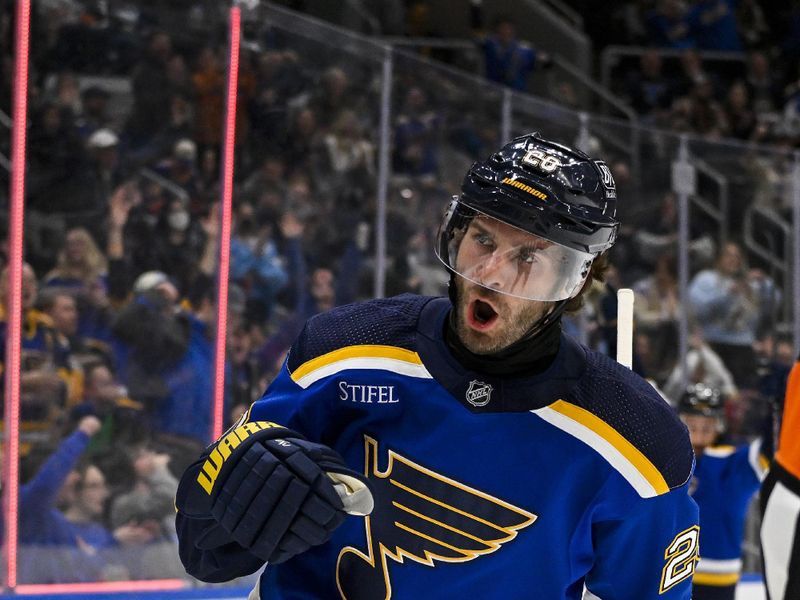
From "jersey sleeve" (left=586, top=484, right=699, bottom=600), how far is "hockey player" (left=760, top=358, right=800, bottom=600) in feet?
3.06

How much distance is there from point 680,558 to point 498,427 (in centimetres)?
30

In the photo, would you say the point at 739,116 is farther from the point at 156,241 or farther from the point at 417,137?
the point at 156,241

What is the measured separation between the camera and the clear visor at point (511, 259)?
162 cm

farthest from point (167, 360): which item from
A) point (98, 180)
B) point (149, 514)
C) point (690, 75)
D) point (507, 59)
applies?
point (690, 75)

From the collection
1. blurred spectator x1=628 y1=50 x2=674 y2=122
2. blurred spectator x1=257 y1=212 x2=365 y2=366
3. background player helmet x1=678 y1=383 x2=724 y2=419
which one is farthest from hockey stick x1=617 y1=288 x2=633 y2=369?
blurred spectator x1=628 y1=50 x2=674 y2=122

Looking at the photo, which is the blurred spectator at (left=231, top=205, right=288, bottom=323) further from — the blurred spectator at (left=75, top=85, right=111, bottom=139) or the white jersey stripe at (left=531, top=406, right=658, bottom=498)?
the white jersey stripe at (left=531, top=406, right=658, bottom=498)

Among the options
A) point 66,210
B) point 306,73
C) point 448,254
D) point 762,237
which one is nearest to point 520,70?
point 762,237

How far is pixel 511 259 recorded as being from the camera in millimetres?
1633

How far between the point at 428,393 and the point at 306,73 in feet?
8.82

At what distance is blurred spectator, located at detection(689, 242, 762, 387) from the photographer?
18.0 ft

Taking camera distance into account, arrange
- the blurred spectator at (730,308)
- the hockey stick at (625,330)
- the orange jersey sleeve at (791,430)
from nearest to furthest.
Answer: the hockey stick at (625,330), the orange jersey sleeve at (791,430), the blurred spectator at (730,308)

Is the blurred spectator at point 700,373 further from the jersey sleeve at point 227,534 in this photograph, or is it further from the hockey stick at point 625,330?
the jersey sleeve at point 227,534

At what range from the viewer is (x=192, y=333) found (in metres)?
4.00

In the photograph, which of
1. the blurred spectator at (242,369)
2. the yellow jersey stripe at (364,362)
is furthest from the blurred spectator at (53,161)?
the yellow jersey stripe at (364,362)
